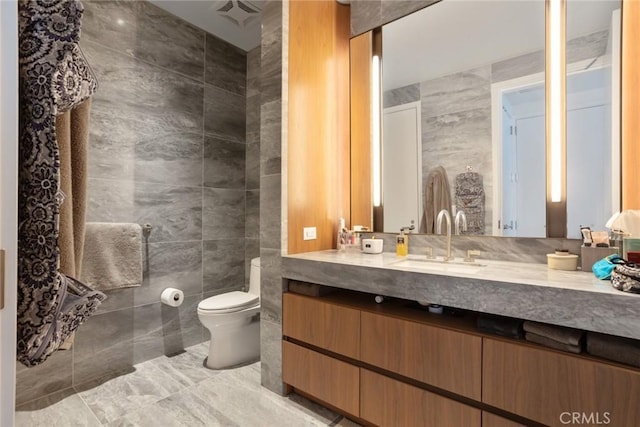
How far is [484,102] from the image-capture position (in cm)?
187

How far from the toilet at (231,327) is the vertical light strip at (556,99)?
210cm

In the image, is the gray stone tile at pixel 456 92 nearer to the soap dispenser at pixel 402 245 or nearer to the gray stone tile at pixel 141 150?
the soap dispenser at pixel 402 245

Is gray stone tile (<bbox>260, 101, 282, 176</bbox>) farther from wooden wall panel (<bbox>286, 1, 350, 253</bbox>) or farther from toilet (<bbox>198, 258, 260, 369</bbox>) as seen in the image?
toilet (<bbox>198, 258, 260, 369</bbox>)

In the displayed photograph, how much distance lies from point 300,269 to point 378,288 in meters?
0.51

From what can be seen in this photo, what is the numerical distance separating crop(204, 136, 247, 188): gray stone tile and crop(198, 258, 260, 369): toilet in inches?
41.6

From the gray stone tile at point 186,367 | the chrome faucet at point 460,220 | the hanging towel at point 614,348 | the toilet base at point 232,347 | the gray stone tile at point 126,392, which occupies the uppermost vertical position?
the chrome faucet at point 460,220

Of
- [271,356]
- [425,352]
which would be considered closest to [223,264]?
[271,356]

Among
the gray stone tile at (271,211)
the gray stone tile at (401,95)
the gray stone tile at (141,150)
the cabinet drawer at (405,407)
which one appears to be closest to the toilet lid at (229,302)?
the gray stone tile at (271,211)

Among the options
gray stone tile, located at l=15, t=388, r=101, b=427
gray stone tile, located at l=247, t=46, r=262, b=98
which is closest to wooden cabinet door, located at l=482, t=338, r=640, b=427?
gray stone tile, located at l=15, t=388, r=101, b=427

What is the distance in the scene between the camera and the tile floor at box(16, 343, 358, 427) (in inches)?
67.4

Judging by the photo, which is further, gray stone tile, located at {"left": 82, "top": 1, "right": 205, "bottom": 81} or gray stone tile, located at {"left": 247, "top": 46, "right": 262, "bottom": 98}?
gray stone tile, located at {"left": 247, "top": 46, "right": 262, "bottom": 98}

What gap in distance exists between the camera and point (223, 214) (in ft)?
9.53

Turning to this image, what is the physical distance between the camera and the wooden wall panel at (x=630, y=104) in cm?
143

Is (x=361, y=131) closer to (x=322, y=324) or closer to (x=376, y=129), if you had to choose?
(x=376, y=129)
